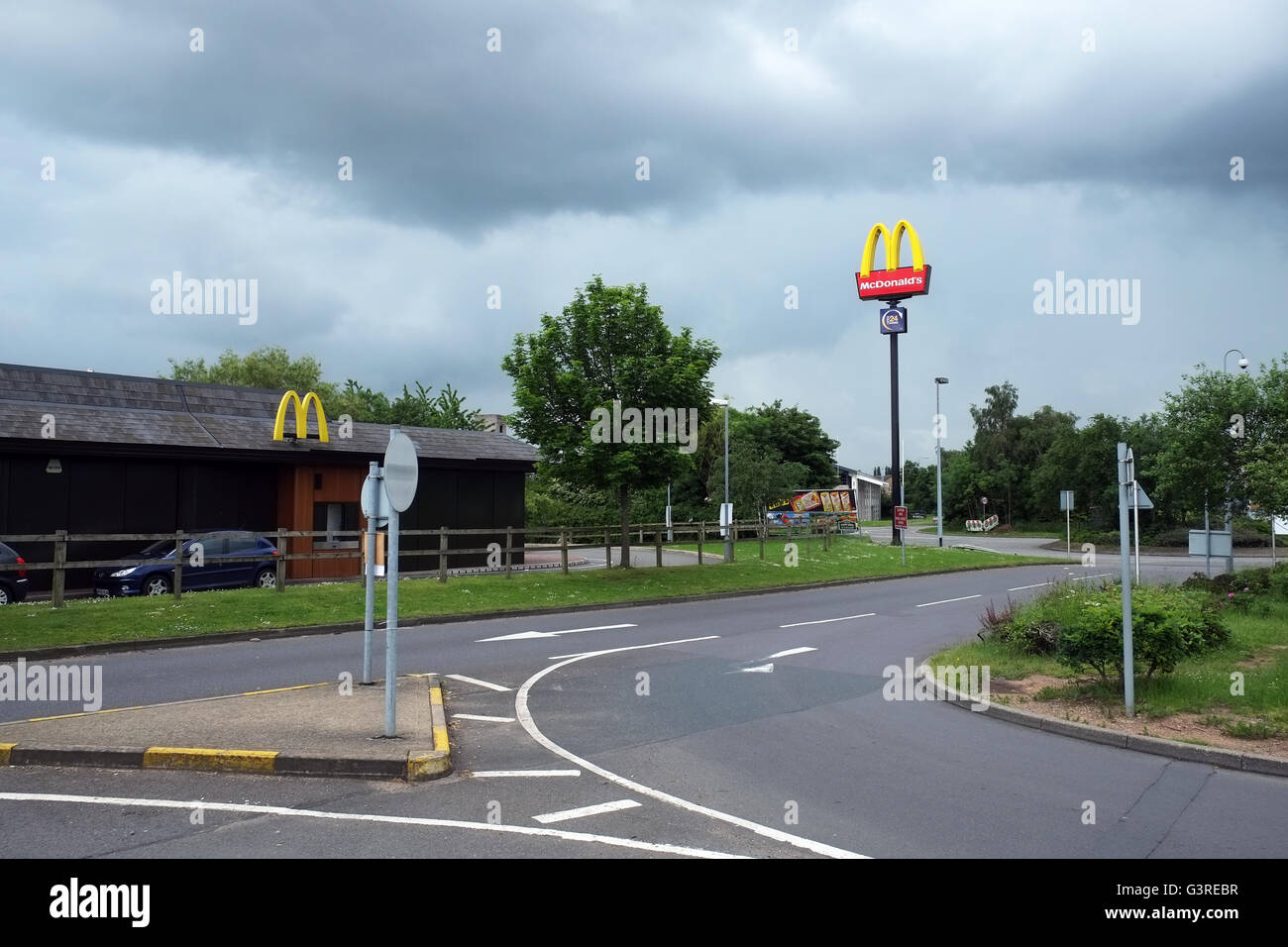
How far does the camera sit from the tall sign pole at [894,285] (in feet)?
Result: 174

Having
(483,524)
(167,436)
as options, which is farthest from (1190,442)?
(167,436)

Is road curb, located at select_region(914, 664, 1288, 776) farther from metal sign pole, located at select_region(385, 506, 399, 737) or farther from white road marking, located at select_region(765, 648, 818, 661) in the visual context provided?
metal sign pole, located at select_region(385, 506, 399, 737)

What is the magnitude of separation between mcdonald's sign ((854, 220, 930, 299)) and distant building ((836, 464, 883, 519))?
156 feet

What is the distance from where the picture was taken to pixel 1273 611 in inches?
645

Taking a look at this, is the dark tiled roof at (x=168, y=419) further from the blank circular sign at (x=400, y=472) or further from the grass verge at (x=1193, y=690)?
the grass verge at (x=1193, y=690)

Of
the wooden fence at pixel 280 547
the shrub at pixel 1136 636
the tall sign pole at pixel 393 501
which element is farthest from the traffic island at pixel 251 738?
the shrub at pixel 1136 636

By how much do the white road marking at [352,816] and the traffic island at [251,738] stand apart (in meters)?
0.85

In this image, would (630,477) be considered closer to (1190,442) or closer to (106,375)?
(1190,442)

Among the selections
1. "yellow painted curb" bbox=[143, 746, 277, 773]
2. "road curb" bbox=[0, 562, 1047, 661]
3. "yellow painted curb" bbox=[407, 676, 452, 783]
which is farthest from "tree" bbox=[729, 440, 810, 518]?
"yellow painted curb" bbox=[143, 746, 277, 773]

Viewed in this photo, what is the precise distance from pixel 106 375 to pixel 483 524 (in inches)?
487

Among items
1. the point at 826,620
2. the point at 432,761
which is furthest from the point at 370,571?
the point at 826,620

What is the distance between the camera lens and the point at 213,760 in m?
7.52

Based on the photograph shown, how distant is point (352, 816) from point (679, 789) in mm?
2345

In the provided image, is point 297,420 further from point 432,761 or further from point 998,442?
point 998,442
